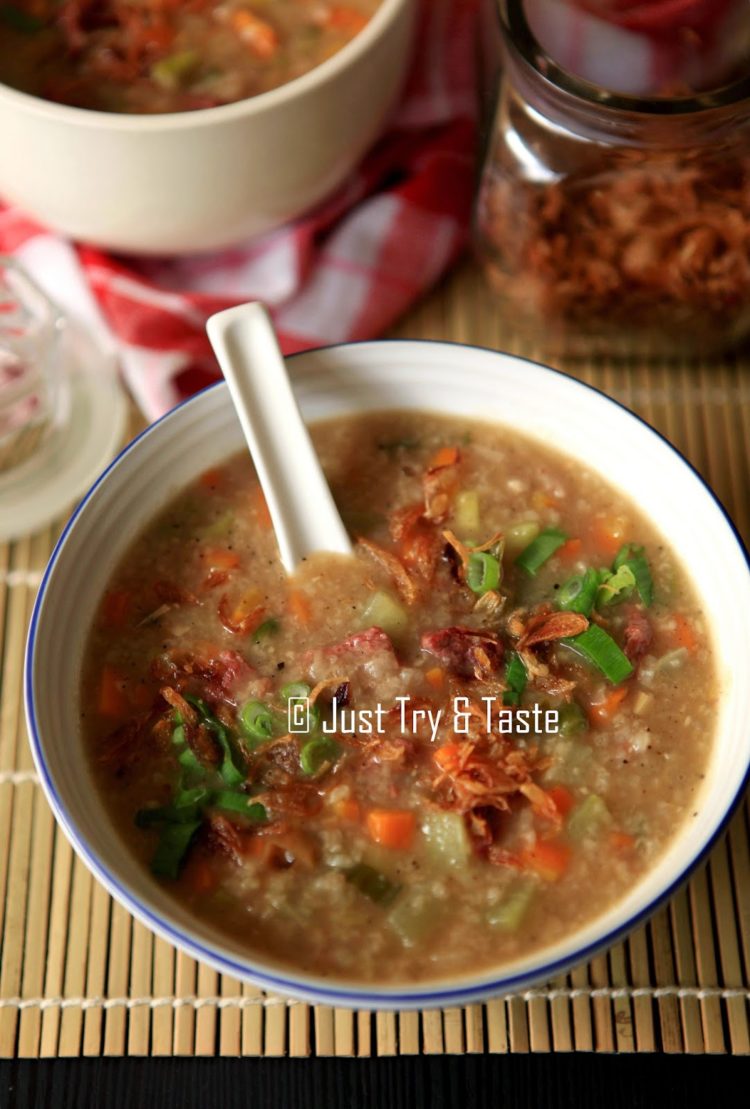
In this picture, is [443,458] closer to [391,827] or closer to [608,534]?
[608,534]

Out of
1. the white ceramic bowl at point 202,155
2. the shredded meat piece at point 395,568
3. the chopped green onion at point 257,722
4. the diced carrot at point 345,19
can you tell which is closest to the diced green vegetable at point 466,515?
the shredded meat piece at point 395,568

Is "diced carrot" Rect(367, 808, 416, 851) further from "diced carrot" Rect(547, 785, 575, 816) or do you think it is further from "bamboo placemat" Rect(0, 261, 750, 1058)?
"bamboo placemat" Rect(0, 261, 750, 1058)

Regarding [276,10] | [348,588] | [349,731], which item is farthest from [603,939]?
[276,10]

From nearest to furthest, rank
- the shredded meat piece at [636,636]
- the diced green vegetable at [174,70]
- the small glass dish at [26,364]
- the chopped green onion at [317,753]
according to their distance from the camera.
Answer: the chopped green onion at [317,753] → the shredded meat piece at [636,636] → the small glass dish at [26,364] → the diced green vegetable at [174,70]

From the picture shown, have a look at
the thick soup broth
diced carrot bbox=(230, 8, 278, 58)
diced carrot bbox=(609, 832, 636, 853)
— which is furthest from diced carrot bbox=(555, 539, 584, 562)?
diced carrot bbox=(230, 8, 278, 58)

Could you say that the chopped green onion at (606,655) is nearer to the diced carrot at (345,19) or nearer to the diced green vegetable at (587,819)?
the diced green vegetable at (587,819)

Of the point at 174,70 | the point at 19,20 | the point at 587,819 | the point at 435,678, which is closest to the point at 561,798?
the point at 587,819
